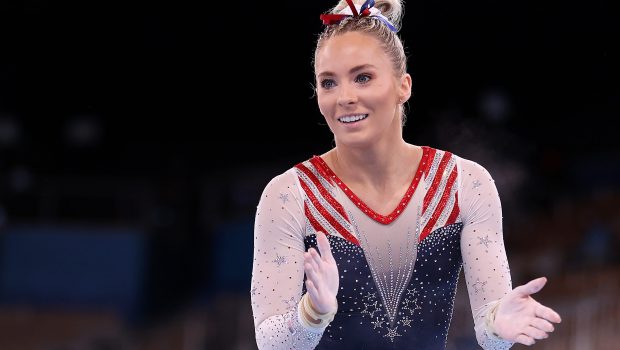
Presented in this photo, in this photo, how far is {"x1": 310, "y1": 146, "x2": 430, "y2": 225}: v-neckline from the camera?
2.17 metres

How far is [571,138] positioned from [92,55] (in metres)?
5.37

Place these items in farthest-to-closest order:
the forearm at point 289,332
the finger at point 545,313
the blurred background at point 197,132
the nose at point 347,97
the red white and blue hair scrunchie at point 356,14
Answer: the blurred background at point 197,132, the red white and blue hair scrunchie at point 356,14, the nose at point 347,97, the forearm at point 289,332, the finger at point 545,313

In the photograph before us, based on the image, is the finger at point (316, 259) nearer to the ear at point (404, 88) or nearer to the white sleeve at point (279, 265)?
the white sleeve at point (279, 265)

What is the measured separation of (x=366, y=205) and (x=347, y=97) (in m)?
0.29

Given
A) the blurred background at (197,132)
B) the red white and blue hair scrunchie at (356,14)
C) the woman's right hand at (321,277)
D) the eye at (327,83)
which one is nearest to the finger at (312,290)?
the woman's right hand at (321,277)

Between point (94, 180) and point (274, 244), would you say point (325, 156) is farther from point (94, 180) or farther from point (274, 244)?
point (94, 180)

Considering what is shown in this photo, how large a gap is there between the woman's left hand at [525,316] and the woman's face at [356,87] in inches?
20.6

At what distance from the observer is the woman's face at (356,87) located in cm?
209

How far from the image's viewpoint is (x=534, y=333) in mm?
1779

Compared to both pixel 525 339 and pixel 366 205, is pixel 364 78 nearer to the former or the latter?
pixel 366 205

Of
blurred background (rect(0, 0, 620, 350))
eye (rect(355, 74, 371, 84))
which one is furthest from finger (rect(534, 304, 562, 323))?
blurred background (rect(0, 0, 620, 350))

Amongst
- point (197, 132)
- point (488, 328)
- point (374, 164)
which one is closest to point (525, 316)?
point (488, 328)

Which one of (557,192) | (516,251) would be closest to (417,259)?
(516,251)

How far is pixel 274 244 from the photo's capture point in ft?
6.92
